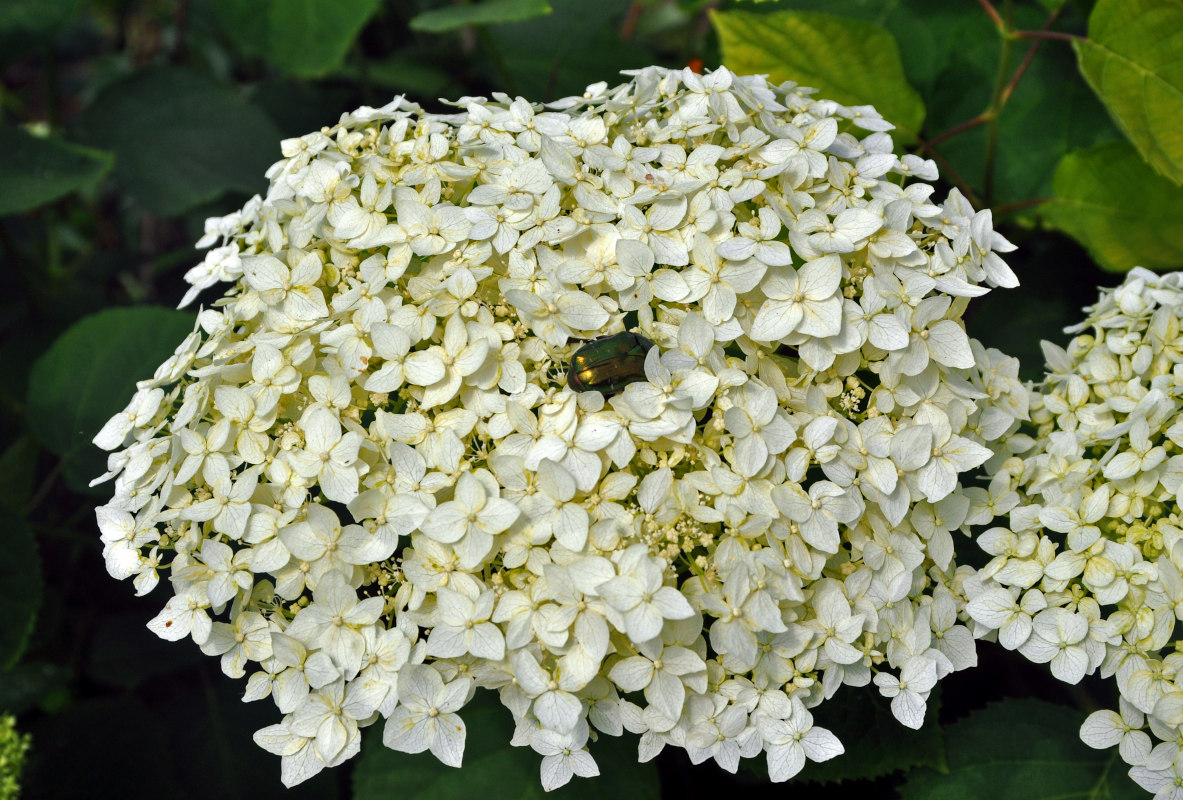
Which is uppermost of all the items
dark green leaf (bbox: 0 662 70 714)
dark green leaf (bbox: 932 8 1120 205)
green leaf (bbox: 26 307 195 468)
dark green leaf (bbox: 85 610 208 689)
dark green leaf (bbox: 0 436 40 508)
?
dark green leaf (bbox: 932 8 1120 205)

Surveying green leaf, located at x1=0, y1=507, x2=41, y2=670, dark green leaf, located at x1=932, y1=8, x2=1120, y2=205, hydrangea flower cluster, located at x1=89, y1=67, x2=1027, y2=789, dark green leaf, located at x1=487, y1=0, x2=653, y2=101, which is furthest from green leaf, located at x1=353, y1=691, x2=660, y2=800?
dark green leaf, located at x1=487, y1=0, x2=653, y2=101

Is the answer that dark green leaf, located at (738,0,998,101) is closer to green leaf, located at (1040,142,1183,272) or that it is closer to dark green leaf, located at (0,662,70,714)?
green leaf, located at (1040,142,1183,272)

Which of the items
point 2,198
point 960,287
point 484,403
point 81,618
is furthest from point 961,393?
point 81,618

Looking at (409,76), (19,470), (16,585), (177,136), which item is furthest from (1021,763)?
(177,136)

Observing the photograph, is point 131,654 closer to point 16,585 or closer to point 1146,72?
point 16,585

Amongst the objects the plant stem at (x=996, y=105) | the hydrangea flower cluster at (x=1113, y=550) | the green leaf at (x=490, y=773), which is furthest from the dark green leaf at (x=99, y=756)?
the plant stem at (x=996, y=105)

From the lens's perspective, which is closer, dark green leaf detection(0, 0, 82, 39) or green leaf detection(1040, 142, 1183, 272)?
green leaf detection(1040, 142, 1183, 272)

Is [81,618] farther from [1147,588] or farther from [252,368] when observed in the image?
[1147,588]
